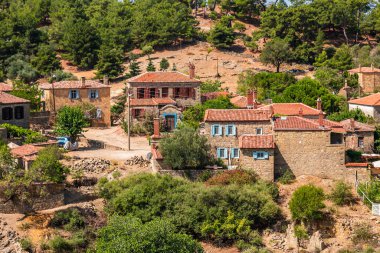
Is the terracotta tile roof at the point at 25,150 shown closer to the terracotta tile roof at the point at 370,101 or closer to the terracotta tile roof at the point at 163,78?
the terracotta tile roof at the point at 163,78

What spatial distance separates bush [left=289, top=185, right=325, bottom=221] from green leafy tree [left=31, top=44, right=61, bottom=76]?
148 ft

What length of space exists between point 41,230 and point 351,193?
60.5ft

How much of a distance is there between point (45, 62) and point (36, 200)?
43.1m

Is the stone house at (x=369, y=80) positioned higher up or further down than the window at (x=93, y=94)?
higher up

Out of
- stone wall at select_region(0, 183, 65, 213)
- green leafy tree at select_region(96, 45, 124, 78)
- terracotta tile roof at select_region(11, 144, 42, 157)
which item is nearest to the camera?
stone wall at select_region(0, 183, 65, 213)

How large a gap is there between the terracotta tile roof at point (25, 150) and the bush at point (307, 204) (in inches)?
628

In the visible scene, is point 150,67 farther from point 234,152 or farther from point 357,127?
point 234,152

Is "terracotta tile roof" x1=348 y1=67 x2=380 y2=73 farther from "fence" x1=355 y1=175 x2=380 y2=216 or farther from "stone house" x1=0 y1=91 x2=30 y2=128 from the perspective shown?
"stone house" x1=0 y1=91 x2=30 y2=128

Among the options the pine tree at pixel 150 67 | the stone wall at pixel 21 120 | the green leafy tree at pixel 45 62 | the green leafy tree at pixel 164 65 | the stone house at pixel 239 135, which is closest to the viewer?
the stone house at pixel 239 135

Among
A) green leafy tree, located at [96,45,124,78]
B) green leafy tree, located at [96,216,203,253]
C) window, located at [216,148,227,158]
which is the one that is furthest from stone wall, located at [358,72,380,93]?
green leafy tree, located at [96,216,203,253]

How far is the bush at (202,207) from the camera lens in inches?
1548

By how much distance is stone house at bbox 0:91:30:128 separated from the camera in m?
51.1

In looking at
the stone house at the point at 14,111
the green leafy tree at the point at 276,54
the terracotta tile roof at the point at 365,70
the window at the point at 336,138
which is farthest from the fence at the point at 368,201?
the green leafy tree at the point at 276,54

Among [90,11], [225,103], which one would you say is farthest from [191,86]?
[90,11]
